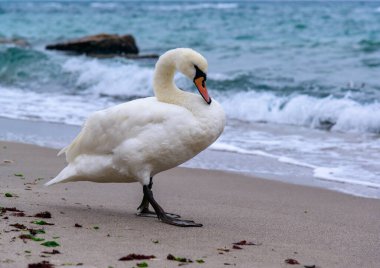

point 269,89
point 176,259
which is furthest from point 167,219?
point 269,89

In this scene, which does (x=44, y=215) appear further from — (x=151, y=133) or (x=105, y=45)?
(x=105, y=45)

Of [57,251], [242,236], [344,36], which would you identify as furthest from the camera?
[344,36]

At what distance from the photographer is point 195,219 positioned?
21.8 ft

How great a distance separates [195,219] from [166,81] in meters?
1.10

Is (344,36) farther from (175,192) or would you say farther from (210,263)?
(210,263)

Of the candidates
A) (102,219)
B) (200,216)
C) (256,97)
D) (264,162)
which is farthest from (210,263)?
(256,97)

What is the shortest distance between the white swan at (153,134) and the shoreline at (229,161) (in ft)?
8.32

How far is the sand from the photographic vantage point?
5.11 meters

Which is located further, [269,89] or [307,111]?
[269,89]

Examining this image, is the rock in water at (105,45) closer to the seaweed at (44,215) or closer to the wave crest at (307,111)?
the wave crest at (307,111)

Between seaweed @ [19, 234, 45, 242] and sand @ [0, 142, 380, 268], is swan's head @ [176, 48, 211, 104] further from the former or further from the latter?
seaweed @ [19, 234, 45, 242]

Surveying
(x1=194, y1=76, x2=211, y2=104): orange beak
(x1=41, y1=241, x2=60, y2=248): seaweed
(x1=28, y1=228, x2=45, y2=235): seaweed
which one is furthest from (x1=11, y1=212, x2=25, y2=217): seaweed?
(x1=194, y1=76, x2=211, y2=104): orange beak

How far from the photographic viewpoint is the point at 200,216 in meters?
6.83

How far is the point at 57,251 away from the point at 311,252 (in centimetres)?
166
